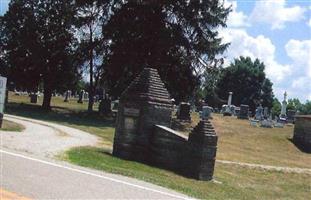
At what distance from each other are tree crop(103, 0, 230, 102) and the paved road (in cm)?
2835

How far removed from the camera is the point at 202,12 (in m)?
42.9

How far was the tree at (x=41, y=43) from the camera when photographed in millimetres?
46375

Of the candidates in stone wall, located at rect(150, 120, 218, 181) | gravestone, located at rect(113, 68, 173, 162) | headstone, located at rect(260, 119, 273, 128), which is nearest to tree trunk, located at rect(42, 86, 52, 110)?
headstone, located at rect(260, 119, 273, 128)

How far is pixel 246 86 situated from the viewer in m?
103

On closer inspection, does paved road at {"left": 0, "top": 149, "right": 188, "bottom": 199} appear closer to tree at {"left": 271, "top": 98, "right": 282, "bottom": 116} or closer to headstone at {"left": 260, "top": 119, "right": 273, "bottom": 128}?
headstone at {"left": 260, "top": 119, "right": 273, "bottom": 128}

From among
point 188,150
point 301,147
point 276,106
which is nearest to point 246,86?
point 276,106

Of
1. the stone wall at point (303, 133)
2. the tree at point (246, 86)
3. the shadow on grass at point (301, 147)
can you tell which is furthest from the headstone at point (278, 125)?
the tree at point (246, 86)

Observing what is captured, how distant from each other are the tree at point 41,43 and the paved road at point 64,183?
34.1 m

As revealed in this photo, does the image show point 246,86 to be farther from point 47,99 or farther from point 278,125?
point 47,99

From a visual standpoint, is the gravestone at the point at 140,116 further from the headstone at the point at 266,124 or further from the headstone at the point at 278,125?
the headstone at the point at 278,125

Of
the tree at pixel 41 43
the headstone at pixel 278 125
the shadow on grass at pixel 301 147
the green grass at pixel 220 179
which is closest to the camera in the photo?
the green grass at pixel 220 179

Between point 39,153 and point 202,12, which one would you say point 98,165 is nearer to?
point 39,153

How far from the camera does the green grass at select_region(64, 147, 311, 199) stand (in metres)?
13.3

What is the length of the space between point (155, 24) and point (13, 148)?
1104 inches
